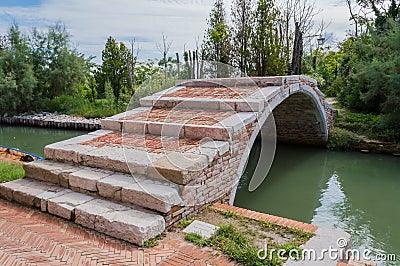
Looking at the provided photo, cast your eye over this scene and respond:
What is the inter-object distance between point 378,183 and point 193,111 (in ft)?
14.0

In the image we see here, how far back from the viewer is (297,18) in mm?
16047

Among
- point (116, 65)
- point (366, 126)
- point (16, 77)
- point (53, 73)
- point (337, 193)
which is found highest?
point (116, 65)

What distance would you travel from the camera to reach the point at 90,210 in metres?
3.46

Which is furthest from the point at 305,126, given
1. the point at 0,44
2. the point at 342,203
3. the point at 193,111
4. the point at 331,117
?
the point at 0,44

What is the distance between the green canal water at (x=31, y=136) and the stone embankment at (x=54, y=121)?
0.97 feet

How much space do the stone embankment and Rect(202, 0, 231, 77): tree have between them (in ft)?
19.9

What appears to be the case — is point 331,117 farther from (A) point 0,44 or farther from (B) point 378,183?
(A) point 0,44

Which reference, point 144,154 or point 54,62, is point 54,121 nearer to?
point 54,62

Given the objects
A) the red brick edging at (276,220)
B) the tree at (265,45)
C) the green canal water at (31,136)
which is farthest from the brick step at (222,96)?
the tree at (265,45)

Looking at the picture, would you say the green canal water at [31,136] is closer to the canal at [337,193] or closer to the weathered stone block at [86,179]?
the canal at [337,193]

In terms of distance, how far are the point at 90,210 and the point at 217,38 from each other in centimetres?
1239

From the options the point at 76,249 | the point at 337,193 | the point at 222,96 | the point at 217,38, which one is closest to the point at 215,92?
the point at 222,96

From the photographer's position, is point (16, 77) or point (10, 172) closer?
point (10, 172)

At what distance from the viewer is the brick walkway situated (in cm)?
279
